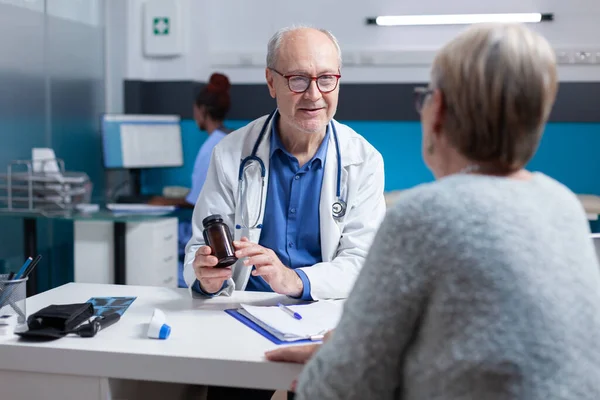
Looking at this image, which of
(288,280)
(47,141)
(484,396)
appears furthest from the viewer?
(47,141)

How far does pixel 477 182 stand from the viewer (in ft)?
3.60

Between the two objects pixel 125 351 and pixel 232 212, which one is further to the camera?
pixel 232 212

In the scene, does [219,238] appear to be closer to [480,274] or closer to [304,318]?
[304,318]

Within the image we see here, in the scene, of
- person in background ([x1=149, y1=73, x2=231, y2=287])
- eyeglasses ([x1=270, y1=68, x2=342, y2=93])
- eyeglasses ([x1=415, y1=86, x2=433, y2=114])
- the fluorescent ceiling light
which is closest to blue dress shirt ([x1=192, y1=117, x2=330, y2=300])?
eyeglasses ([x1=270, y1=68, x2=342, y2=93])

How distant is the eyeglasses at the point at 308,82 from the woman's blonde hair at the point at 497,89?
112 cm

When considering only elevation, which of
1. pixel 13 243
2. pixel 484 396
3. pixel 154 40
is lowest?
pixel 13 243

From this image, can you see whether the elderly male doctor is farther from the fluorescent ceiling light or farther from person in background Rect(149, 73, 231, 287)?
the fluorescent ceiling light

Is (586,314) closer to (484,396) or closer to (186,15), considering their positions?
(484,396)

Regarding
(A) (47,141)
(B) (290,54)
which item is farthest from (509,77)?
(A) (47,141)

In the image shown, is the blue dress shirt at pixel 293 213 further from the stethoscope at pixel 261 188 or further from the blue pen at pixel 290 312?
the blue pen at pixel 290 312

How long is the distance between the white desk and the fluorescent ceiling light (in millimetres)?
3938

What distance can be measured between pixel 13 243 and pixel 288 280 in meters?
2.96

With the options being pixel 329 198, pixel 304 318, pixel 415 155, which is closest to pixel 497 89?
pixel 304 318

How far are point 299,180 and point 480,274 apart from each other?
1255 mm
